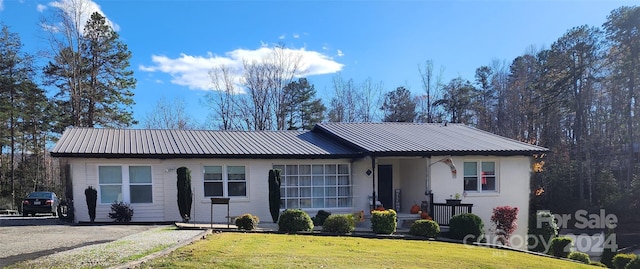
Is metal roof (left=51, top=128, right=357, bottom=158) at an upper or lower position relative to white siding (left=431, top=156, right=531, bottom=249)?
upper

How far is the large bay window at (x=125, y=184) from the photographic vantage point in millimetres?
14297

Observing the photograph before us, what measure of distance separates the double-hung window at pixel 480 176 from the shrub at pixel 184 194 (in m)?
10.4

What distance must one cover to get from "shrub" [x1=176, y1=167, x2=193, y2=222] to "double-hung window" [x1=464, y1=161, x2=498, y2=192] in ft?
34.3

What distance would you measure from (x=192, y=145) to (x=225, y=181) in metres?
1.98

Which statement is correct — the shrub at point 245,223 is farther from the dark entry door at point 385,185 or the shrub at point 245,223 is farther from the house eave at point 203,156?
the dark entry door at point 385,185

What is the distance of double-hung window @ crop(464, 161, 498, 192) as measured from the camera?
16.4 metres

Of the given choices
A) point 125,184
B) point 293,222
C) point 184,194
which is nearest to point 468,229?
point 293,222

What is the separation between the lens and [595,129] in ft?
114

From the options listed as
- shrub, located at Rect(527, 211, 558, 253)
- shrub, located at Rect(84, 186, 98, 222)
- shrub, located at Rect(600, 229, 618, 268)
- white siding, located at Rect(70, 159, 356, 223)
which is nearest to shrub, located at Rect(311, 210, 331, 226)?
white siding, located at Rect(70, 159, 356, 223)

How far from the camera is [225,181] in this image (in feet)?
50.2

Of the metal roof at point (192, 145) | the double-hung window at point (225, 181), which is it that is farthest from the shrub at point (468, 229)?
the double-hung window at point (225, 181)

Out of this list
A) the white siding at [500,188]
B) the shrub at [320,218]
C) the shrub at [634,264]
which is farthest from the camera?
the white siding at [500,188]

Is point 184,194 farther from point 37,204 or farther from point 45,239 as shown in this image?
point 37,204

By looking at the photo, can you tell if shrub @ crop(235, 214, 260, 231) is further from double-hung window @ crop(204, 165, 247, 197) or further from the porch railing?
the porch railing
